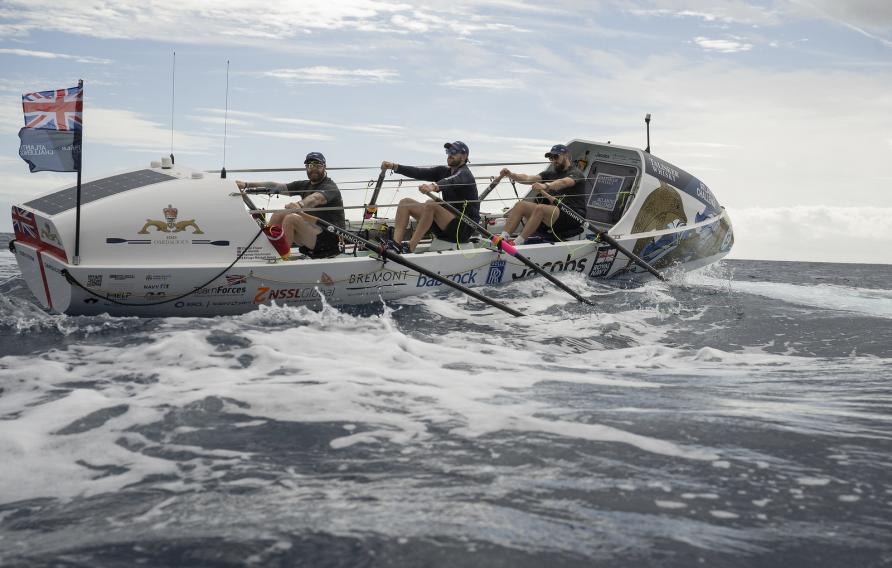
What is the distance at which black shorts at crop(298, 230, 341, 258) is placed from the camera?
9.46 m

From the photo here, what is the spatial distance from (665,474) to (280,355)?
352cm

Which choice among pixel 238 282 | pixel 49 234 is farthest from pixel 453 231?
pixel 49 234

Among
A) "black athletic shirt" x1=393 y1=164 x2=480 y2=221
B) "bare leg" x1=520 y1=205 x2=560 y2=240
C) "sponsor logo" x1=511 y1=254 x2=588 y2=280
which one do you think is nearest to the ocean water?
"black athletic shirt" x1=393 y1=164 x2=480 y2=221

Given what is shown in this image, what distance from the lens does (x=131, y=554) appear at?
119 inches

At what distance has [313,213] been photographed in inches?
372

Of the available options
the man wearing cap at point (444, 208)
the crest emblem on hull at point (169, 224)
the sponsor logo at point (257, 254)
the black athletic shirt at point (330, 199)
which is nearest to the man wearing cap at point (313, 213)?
the black athletic shirt at point (330, 199)

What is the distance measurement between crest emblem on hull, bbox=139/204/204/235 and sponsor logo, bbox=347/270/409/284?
1806mm

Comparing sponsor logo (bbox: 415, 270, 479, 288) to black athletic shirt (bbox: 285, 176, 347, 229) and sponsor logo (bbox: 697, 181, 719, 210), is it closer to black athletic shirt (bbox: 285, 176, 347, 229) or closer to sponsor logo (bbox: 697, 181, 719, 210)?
black athletic shirt (bbox: 285, 176, 347, 229)

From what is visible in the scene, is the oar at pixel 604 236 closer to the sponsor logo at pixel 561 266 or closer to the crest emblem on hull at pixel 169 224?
the sponsor logo at pixel 561 266

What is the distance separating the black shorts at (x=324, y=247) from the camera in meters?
9.46

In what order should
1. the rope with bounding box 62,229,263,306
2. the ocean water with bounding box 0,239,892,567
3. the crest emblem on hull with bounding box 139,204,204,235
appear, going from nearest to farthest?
the ocean water with bounding box 0,239,892,567 → the rope with bounding box 62,229,263,306 → the crest emblem on hull with bounding box 139,204,204,235

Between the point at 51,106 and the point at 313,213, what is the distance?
2.89 meters

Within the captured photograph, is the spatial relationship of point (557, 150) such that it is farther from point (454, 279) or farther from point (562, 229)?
point (454, 279)

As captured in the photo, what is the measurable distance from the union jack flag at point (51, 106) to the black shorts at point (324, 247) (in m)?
2.81
